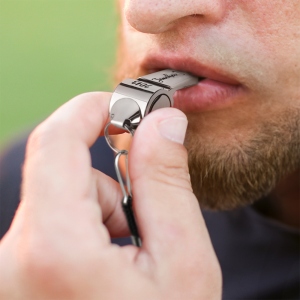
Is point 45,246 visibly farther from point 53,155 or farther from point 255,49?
point 255,49

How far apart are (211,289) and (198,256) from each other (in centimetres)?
5

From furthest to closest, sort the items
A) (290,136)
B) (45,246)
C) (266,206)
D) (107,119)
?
1. (266,206)
2. (290,136)
3. (107,119)
4. (45,246)

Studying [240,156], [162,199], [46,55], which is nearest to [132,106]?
[162,199]

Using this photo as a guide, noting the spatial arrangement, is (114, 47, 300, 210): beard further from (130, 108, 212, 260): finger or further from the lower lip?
(130, 108, 212, 260): finger

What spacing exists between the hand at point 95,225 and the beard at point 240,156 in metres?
0.21

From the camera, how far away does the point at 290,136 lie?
0.91 meters

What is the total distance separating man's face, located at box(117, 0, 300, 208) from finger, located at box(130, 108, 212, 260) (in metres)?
0.19

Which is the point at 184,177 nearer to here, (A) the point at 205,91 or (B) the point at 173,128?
(B) the point at 173,128

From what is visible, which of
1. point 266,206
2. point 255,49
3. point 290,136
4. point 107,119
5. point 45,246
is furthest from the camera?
point 266,206

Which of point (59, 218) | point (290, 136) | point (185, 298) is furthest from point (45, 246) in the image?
point (290, 136)

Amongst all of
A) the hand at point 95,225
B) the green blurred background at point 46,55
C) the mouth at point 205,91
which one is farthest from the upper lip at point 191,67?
the green blurred background at point 46,55

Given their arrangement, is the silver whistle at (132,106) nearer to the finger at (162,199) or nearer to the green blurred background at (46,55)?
the finger at (162,199)

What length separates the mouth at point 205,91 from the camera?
0.83 meters

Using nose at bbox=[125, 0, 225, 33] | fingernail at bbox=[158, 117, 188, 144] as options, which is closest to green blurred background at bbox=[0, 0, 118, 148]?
nose at bbox=[125, 0, 225, 33]
